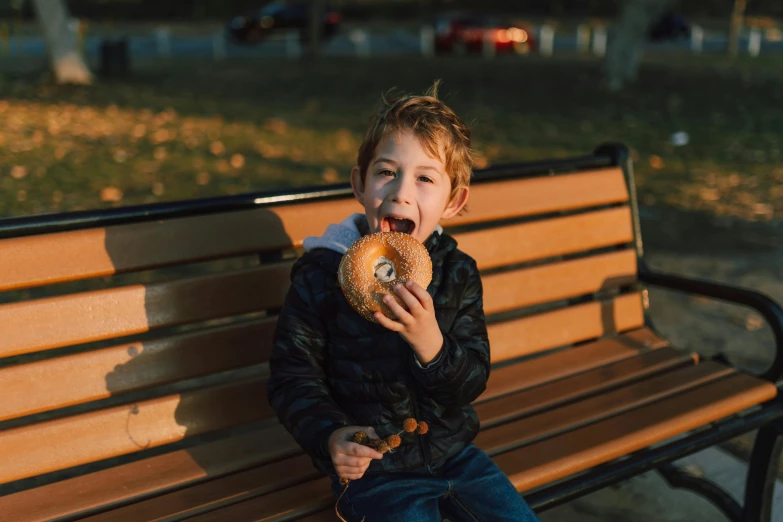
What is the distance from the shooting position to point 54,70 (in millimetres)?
15711

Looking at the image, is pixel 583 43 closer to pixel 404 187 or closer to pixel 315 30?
pixel 315 30

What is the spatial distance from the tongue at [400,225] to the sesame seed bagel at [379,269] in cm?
20

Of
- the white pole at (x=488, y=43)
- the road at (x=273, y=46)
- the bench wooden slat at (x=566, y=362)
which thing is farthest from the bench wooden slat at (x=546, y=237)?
the white pole at (x=488, y=43)

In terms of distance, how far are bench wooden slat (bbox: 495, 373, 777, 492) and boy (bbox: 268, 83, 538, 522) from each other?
0.21 m

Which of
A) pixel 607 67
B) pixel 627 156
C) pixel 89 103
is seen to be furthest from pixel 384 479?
pixel 607 67

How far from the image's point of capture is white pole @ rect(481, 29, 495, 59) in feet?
79.2

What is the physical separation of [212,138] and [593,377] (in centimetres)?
856

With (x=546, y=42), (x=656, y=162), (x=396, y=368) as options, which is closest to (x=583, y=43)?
(x=546, y=42)

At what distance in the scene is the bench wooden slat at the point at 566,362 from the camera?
3.04m

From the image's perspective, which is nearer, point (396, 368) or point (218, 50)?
point (396, 368)

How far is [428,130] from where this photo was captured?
2.18 metres

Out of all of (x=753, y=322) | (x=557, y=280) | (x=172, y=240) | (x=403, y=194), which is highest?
(x=403, y=194)

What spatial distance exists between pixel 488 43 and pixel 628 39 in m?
9.15

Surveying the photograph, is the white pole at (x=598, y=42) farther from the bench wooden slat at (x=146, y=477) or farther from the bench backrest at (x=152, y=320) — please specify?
the bench wooden slat at (x=146, y=477)
